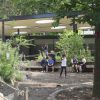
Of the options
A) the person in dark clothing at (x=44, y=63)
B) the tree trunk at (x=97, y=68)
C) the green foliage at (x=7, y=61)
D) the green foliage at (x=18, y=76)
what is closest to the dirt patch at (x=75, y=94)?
the tree trunk at (x=97, y=68)

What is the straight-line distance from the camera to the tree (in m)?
13.0

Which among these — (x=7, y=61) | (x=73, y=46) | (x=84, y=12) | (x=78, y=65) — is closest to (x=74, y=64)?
(x=78, y=65)

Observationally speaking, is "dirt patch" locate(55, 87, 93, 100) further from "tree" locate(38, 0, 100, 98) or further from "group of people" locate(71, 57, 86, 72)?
"group of people" locate(71, 57, 86, 72)

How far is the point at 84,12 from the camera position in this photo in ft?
44.1

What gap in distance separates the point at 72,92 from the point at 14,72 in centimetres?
416

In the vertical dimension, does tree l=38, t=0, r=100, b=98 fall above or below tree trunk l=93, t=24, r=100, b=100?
above

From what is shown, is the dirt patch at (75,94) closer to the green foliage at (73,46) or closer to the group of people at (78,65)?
the group of people at (78,65)

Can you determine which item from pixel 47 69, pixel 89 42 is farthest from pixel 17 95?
pixel 89 42

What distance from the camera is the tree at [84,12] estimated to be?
510 inches

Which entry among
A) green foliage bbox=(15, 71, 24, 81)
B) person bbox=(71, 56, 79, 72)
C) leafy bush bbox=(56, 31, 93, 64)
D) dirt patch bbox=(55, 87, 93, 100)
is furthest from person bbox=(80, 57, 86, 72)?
dirt patch bbox=(55, 87, 93, 100)

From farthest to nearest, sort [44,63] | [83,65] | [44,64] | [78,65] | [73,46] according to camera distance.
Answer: [73,46] → [44,64] → [44,63] → [83,65] → [78,65]

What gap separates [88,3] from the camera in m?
13.2

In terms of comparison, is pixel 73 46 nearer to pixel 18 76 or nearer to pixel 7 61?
pixel 18 76

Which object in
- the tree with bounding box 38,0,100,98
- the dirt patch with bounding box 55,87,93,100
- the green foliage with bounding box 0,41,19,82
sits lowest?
the dirt patch with bounding box 55,87,93,100
